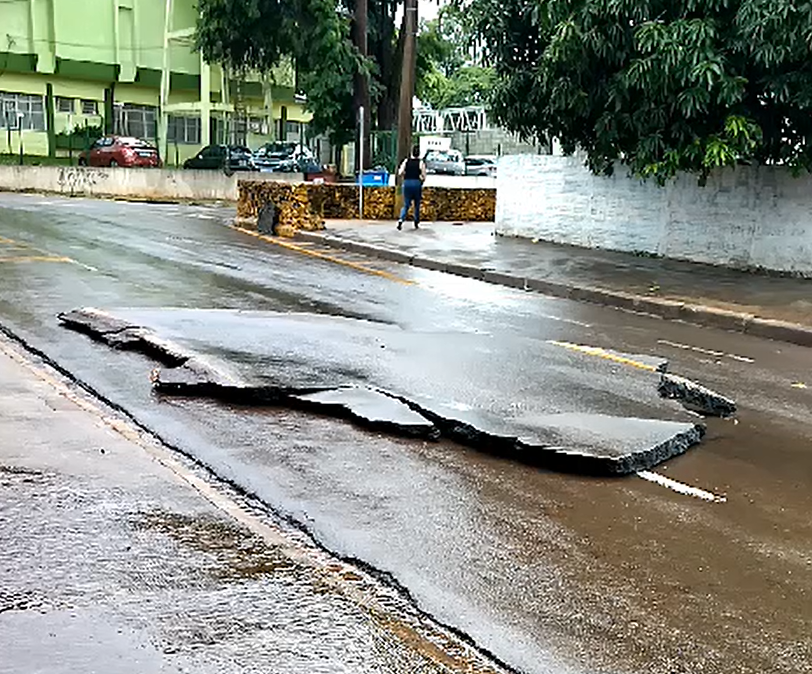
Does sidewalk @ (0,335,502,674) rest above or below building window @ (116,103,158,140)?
below

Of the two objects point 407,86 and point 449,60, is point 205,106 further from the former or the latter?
point 407,86

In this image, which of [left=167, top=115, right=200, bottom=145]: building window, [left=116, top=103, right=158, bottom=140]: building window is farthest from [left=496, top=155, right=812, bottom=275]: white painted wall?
[left=116, top=103, right=158, bottom=140]: building window

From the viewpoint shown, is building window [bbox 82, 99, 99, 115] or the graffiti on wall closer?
the graffiti on wall

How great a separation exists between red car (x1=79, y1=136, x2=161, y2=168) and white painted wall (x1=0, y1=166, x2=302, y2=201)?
2.78m

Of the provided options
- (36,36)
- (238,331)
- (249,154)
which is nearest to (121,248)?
(238,331)

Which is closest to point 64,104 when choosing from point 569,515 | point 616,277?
point 616,277

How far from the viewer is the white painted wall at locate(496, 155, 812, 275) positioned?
16.3 metres

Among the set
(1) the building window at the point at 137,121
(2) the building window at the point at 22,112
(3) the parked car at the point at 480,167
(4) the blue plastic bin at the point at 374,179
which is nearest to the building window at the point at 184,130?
(1) the building window at the point at 137,121

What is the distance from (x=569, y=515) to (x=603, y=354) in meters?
4.59

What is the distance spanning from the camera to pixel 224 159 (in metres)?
38.8

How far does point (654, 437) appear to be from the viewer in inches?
258

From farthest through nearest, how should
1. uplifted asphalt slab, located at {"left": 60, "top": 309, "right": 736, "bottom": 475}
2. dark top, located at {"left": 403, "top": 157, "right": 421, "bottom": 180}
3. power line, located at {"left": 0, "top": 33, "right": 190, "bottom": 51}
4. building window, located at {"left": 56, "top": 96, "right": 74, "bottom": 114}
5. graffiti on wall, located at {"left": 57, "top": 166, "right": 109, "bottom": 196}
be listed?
building window, located at {"left": 56, "top": 96, "right": 74, "bottom": 114}, power line, located at {"left": 0, "top": 33, "right": 190, "bottom": 51}, graffiti on wall, located at {"left": 57, "top": 166, "right": 109, "bottom": 196}, dark top, located at {"left": 403, "top": 157, "right": 421, "bottom": 180}, uplifted asphalt slab, located at {"left": 60, "top": 309, "right": 736, "bottom": 475}

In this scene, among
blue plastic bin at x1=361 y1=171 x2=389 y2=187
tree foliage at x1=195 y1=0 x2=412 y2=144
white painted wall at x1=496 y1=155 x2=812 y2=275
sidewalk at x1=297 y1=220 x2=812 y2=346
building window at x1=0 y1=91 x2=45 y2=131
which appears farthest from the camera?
building window at x1=0 y1=91 x2=45 y2=131

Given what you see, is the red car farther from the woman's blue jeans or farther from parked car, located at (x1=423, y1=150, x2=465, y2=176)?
the woman's blue jeans
